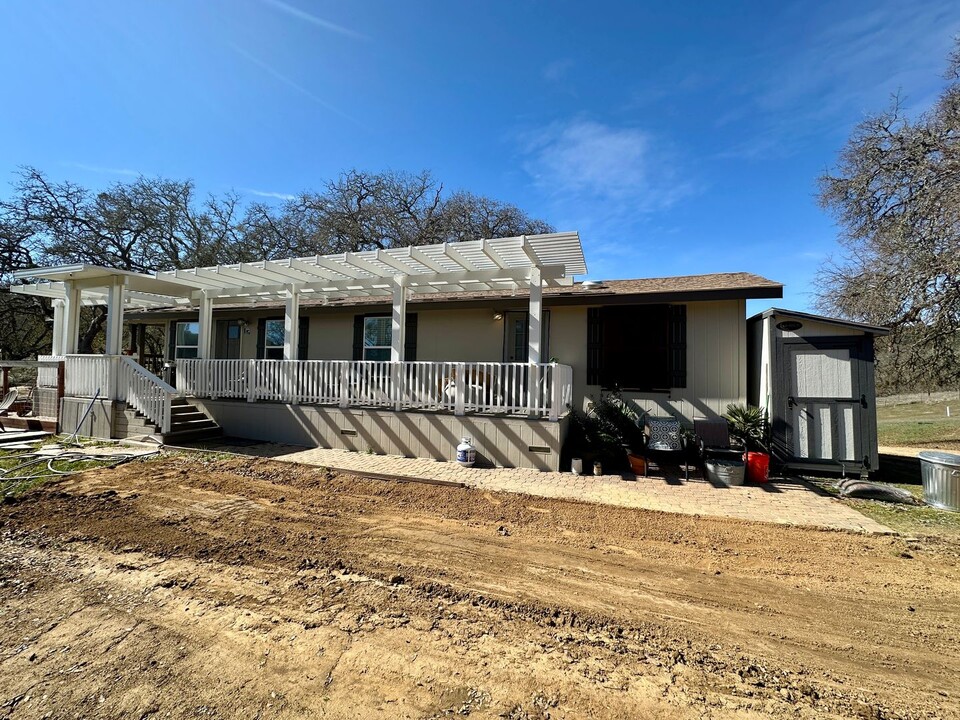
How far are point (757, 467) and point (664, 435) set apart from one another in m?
1.40

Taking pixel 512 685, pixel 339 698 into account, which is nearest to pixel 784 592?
pixel 512 685

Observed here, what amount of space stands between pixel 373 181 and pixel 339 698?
26956 millimetres

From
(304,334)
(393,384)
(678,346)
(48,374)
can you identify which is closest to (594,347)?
(678,346)

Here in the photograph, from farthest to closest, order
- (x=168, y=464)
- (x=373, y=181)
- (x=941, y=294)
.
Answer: (x=373, y=181) → (x=941, y=294) → (x=168, y=464)

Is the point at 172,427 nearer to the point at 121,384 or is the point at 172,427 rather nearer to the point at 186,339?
the point at 121,384

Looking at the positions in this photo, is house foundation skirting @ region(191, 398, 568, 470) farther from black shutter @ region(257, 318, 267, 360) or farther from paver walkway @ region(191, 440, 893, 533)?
black shutter @ region(257, 318, 267, 360)

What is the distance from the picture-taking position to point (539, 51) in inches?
412

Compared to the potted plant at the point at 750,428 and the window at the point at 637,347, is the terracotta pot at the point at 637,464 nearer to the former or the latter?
the potted plant at the point at 750,428

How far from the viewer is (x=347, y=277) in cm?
862

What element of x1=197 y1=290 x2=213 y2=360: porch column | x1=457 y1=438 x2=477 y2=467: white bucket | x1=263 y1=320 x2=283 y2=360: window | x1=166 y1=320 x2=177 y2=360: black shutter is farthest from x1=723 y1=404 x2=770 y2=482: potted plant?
x1=166 y1=320 x2=177 y2=360: black shutter

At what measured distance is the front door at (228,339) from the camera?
12.2 metres

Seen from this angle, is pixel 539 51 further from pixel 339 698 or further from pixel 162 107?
pixel 339 698

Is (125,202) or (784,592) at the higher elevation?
(125,202)

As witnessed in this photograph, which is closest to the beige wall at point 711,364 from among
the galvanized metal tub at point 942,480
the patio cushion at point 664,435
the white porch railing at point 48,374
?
the patio cushion at point 664,435
